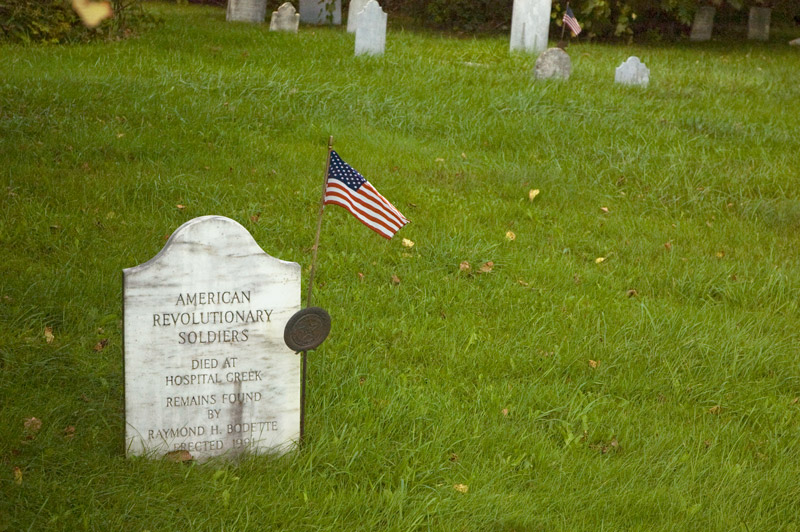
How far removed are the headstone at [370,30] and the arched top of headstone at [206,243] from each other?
28.0 ft

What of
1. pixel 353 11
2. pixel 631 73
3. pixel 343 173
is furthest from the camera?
pixel 353 11

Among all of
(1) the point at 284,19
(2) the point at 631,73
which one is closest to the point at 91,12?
(1) the point at 284,19

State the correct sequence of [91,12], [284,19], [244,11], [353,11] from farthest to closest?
1. [244,11]
2. [353,11]
3. [284,19]
4. [91,12]

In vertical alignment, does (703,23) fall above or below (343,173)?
above

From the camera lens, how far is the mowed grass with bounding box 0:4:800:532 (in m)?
3.36

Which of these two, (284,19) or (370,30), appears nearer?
(370,30)

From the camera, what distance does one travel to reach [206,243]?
325 cm

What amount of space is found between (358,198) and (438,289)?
5.15 feet

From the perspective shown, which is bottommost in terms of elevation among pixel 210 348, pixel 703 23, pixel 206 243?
pixel 210 348

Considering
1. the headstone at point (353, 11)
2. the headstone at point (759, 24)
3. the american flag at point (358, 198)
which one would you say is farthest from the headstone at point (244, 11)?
the american flag at point (358, 198)

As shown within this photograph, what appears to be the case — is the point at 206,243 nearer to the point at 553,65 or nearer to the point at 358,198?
the point at 358,198

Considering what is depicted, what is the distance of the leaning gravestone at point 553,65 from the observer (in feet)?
35.2

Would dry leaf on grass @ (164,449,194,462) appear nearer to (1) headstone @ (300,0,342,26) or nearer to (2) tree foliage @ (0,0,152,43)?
(2) tree foliage @ (0,0,152,43)

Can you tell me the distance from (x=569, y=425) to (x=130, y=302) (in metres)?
2.00
